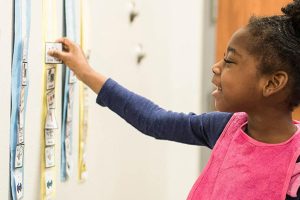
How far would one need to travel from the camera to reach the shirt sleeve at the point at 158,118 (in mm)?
→ 1086

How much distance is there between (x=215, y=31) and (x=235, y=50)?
1231 mm

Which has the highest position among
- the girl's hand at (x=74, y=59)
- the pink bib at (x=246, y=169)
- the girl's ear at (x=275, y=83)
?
the girl's hand at (x=74, y=59)

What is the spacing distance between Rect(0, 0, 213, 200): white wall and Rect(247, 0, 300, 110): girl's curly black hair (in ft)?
1.36

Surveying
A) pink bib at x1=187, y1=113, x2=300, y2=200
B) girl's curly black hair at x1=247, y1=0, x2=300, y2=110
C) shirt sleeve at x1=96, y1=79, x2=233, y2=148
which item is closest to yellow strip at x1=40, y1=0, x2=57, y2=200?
shirt sleeve at x1=96, y1=79, x2=233, y2=148

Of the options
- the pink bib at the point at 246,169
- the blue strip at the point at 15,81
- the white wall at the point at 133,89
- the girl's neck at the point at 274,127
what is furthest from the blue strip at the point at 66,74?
the girl's neck at the point at 274,127

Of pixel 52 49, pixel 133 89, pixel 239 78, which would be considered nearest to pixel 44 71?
pixel 52 49

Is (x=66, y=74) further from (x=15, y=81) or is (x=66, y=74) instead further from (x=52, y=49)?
(x=15, y=81)

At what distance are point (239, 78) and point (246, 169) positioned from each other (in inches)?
6.4

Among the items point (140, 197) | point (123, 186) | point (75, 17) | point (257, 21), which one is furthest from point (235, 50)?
point (140, 197)

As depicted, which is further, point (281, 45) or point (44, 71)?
point (44, 71)

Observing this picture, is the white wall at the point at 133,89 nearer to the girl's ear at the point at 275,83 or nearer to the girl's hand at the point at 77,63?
the girl's hand at the point at 77,63

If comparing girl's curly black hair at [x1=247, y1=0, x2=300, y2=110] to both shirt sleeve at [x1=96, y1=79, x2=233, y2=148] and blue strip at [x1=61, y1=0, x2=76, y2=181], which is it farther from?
blue strip at [x1=61, y1=0, x2=76, y2=181]

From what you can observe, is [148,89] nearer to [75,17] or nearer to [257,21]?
[75,17]

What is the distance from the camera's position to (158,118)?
110cm
